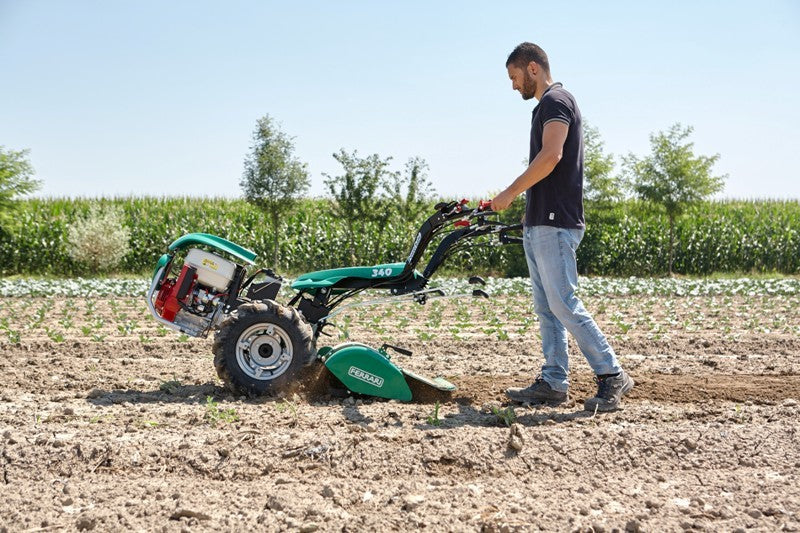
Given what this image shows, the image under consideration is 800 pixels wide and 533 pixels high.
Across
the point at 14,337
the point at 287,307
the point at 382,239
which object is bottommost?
the point at 14,337

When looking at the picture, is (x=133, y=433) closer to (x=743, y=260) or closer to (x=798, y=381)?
(x=798, y=381)

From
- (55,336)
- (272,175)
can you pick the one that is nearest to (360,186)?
(272,175)

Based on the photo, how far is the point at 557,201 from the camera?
5.11m

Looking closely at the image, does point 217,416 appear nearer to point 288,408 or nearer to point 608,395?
point 288,408

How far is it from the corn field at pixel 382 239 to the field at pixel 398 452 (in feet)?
53.8

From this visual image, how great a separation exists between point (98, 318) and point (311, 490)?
25.7ft

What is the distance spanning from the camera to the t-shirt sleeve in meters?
4.99

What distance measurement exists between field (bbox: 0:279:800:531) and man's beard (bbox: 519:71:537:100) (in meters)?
2.17

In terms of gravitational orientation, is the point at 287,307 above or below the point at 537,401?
above

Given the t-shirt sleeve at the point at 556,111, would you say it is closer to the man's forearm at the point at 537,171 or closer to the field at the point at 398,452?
the man's forearm at the point at 537,171

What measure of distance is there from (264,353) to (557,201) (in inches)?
92.7

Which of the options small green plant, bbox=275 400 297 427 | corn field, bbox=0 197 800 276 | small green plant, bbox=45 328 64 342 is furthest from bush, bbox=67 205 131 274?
small green plant, bbox=275 400 297 427

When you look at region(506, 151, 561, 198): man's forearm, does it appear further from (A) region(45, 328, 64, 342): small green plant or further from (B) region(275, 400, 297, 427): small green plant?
(A) region(45, 328, 64, 342): small green plant

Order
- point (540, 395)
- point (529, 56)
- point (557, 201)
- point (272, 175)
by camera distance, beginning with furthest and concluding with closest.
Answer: point (272, 175) → point (540, 395) → point (529, 56) → point (557, 201)
